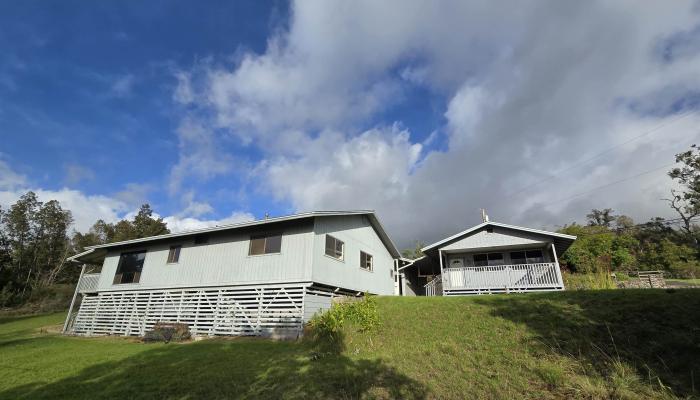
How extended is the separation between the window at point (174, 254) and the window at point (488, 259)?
58.5 ft

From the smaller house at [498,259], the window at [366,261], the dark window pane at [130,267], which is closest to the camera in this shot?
the smaller house at [498,259]

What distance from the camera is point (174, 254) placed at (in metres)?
19.1

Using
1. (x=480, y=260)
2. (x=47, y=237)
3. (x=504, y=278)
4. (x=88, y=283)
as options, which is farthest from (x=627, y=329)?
(x=47, y=237)

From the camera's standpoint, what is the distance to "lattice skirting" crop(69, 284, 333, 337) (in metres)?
14.4

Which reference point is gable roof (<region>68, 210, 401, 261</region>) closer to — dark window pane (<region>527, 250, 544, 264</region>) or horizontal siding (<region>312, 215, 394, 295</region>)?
horizontal siding (<region>312, 215, 394, 295</region>)

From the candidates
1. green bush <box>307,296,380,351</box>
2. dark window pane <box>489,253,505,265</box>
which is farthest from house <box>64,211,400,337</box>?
dark window pane <box>489,253,505,265</box>

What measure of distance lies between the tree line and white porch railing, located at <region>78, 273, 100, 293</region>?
28.1m

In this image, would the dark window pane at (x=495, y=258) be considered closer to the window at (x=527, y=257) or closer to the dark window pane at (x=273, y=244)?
the window at (x=527, y=257)

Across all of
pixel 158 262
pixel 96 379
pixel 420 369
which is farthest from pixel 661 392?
pixel 158 262

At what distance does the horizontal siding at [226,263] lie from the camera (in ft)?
49.8

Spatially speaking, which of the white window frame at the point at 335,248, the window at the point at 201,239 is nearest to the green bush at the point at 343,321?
the white window frame at the point at 335,248

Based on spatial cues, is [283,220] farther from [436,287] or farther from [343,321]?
[436,287]

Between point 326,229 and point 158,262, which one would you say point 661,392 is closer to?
point 326,229

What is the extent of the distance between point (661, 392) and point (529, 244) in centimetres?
1505
